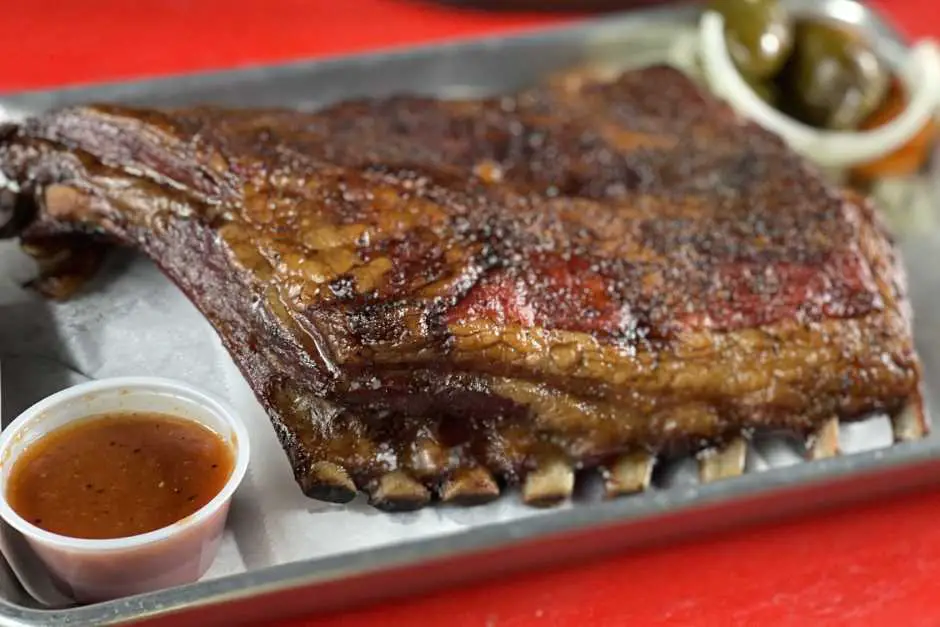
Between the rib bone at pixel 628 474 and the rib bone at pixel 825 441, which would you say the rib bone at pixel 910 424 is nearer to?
the rib bone at pixel 825 441

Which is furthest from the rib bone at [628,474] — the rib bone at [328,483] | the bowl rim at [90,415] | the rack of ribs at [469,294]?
the bowl rim at [90,415]

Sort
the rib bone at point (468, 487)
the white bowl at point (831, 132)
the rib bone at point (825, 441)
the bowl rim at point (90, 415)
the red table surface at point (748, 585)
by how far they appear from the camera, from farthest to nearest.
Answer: the white bowl at point (831, 132) → the rib bone at point (825, 441) → the rib bone at point (468, 487) → the red table surface at point (748, 585) → the bowl rim at point (90, 415)

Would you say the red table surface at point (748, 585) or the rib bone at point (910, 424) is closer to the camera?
the red table surface at point (748, 585)

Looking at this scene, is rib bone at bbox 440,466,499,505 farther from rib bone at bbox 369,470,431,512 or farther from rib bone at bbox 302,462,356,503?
rib bone at bbox 302,462,356,503

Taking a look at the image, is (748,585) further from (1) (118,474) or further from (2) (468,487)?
(1) (118,474)

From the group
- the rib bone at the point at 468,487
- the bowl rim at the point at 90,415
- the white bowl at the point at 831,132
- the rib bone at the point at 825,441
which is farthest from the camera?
the white bowl at the point at 831,132

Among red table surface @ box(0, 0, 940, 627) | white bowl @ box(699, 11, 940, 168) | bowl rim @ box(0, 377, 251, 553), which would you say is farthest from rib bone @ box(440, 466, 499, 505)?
white bowl @ box(699, 11, 940, 168)

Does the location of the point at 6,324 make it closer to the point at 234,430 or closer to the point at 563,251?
the point at 234,430
